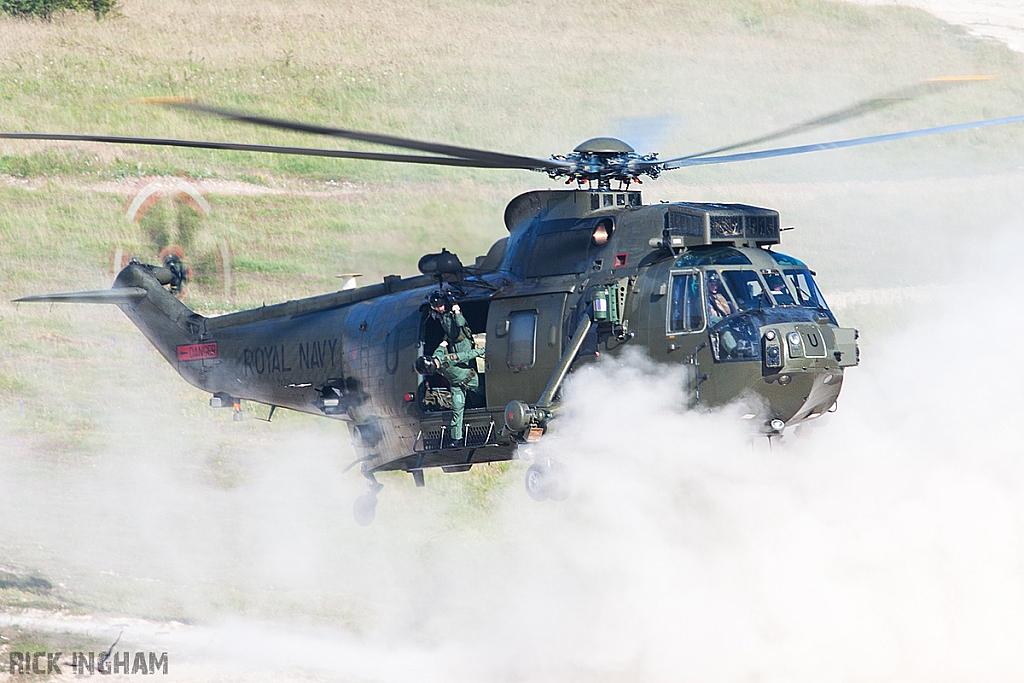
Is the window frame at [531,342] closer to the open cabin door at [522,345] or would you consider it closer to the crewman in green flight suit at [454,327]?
the open cabin door at [522,345]

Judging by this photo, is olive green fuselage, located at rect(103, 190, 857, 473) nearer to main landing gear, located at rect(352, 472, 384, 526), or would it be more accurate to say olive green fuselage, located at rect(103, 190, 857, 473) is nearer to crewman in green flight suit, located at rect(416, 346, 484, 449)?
crewman in green flight suit, located at rect(416, 346, 484, 449)

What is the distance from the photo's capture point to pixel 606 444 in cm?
1273

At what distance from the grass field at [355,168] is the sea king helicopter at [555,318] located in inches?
147

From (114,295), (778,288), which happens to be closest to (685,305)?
(778,288)

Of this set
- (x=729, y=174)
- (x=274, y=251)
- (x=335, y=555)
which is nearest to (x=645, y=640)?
(x=335, y=555)

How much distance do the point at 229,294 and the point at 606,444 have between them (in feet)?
60.7

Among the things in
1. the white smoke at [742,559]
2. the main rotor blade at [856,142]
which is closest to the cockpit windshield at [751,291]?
the white smoke at [742,559]

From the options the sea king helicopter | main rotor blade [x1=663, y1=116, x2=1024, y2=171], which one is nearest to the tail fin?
the sea king helicopter

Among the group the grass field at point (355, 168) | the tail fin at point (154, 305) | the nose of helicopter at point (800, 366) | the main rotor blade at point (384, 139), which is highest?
the grass field at point (355, 168)

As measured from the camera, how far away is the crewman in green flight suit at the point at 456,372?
44.9 feet

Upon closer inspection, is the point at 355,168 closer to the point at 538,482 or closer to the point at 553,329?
the point at 553,329

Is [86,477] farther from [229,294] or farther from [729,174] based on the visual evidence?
[729,174]

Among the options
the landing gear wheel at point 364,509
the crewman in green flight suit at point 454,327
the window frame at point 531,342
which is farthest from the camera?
the landing gear wheel at point 364,509

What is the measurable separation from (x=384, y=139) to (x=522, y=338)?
309 cm
